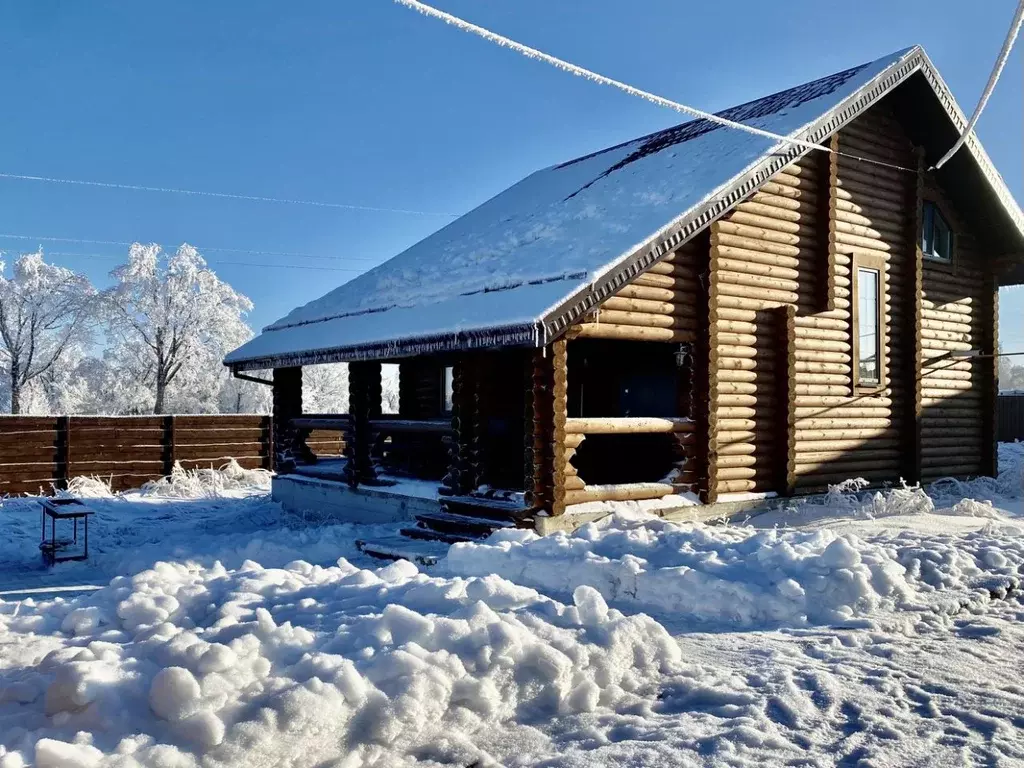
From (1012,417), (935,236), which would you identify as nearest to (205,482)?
(935,236)

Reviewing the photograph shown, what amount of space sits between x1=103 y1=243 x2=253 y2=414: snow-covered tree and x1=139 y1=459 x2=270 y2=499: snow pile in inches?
988

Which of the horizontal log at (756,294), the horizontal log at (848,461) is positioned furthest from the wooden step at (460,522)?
the horizontal log at (848,461)

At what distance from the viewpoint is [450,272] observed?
42.2 feet

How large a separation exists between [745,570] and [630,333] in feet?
13.3

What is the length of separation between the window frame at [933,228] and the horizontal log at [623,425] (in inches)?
250

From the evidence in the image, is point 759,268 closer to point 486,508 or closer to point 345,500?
point 486,508

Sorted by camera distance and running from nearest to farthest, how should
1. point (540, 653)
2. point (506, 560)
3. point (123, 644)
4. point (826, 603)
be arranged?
1. point (540, 653)
2. point (123, 644)
3. point (826, 603)
4. point (506, 560)

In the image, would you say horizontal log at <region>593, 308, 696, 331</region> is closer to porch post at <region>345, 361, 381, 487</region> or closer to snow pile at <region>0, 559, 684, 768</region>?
porch post at <region>345, 361, 381, 487</region>

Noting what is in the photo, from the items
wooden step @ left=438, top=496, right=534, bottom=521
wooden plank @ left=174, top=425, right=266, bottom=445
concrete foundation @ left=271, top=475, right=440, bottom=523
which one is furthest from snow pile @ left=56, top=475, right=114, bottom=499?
wooden step @ left=438, top=496, right=534, bottom=521

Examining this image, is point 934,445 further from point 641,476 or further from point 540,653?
point 540,653

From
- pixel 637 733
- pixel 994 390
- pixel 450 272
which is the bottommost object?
pixel 637 733

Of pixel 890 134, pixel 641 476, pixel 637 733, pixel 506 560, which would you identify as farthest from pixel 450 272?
pixel 637 733

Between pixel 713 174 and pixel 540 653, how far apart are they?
8.20 metres

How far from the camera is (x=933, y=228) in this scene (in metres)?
15.0
